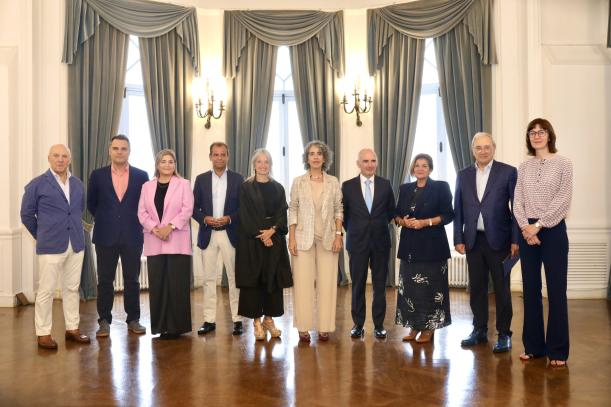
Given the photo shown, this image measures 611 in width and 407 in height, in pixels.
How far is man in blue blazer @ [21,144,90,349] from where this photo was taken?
4.77m

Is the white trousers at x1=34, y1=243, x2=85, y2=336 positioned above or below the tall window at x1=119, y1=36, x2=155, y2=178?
below

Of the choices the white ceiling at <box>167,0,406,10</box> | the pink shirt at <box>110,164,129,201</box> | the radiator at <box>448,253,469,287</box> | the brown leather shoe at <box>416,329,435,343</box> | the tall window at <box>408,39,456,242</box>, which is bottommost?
the brown leather shoe at <box>416,329,435,343</box>

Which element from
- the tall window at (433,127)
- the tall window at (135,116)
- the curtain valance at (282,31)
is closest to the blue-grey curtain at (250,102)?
the curtain valance at (282,31)

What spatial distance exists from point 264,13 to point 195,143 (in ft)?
6.32

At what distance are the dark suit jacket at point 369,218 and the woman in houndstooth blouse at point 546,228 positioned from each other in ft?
3.51

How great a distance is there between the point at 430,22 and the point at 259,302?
4.50 m

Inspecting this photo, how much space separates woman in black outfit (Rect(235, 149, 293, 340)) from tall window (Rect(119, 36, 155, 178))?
11.6ft

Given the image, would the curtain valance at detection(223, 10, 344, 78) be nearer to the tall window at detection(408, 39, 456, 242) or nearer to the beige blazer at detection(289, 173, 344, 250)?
the tall window at detection(408, 39, 456, 242)

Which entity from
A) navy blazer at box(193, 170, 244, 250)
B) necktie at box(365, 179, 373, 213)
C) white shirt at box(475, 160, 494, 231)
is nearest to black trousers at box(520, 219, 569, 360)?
white shirt at box(475, 160, 494, 231)

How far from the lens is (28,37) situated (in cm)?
678

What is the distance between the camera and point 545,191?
4.11 meters

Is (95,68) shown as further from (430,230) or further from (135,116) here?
(430,230)

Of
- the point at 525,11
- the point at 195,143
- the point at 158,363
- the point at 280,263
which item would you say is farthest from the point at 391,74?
the point at 158,363

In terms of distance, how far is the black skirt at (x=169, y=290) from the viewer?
509 centimetres
